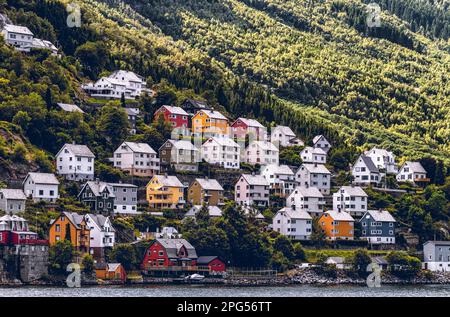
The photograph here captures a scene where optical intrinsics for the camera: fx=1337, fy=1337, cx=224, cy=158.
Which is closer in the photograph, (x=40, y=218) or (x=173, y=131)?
(x=40, y=218)

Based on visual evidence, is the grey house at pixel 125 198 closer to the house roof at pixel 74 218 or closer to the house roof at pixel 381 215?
the house roof at pixel 74 218

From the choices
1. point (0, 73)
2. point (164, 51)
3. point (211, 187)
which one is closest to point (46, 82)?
point (0, 73)

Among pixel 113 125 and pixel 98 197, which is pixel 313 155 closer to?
pixel 113 125

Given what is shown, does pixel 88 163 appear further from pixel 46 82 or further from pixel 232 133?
pixel 232 133

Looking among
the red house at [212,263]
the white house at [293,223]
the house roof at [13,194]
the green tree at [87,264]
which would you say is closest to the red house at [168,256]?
the red house at [212,263]

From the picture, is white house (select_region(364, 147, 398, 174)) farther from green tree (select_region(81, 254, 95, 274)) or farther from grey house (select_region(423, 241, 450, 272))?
green tree (select_region(81, 254, 95, 274))

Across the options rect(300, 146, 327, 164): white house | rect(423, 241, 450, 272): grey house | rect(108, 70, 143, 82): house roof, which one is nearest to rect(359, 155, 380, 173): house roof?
rect(300, 146, 327, 164): white house
